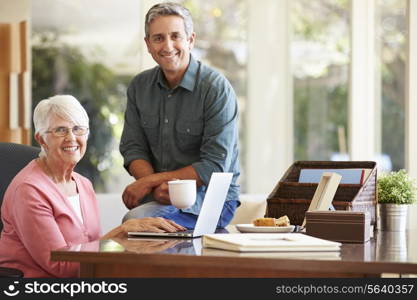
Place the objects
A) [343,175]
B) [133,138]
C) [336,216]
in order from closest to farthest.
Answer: [336,216] < [343,175] < [133,138]

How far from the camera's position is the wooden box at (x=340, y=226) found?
2.38 m

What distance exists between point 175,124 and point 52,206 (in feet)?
2.90

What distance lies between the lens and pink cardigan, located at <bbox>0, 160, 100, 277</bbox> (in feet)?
8.29

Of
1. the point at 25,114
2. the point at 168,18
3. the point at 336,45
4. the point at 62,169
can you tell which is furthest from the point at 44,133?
the point at 336,45

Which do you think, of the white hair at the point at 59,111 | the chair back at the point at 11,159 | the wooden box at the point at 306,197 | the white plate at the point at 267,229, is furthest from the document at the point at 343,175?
→ the chair back at the point at 11,159

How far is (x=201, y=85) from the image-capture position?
3365mm

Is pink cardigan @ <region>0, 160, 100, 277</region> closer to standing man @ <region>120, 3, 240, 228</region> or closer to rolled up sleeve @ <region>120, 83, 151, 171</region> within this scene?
standing man @ <region>120, 3, 240, 228</region>

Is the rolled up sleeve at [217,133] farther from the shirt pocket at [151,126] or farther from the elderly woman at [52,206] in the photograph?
the elderly woman at [52,206]

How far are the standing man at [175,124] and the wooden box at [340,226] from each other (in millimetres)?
885

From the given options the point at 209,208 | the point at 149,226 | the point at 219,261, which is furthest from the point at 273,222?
the point at 219,261

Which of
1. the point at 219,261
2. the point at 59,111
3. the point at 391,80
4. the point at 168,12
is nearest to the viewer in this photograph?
the point at 219,261

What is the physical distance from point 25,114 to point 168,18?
277cm

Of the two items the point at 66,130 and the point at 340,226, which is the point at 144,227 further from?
the point at 340,226

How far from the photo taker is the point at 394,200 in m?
3.04
